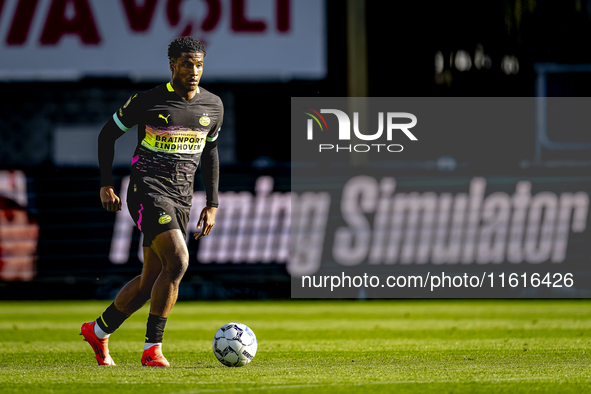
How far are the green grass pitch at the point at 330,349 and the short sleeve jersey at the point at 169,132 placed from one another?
4.65 ft

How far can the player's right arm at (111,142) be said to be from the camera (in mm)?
6891

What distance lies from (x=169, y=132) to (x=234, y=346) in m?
1.63

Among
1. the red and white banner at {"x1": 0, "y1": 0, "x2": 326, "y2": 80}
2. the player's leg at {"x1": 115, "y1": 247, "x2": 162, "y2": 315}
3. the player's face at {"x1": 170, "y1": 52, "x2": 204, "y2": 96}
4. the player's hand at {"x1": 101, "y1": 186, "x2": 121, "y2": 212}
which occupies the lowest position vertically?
the player's leg at {"x1": 115, "y1": 247, "x2": 162, "y2": 315}

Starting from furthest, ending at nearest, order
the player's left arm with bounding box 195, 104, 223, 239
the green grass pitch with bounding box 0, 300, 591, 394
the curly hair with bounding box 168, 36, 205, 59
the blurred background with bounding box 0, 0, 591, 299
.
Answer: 1. the blurred background with bounding box 0, 0, 591, 299
2. the player's left arm with bounding box 195, 104, 223, 239
3. the curly hair with bounding box 168, 36, 205, 59
4. the green grass pitch with bounding box 0, 300, 591, 394

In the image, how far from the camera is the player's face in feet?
22.1

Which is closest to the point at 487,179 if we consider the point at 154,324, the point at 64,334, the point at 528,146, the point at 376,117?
the point at 376,117

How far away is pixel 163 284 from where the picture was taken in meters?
6.59

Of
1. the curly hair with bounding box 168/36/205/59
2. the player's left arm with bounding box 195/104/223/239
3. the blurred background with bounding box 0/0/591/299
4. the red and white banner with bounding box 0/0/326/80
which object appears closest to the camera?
the curly hair with bounding box 168/36/205/59

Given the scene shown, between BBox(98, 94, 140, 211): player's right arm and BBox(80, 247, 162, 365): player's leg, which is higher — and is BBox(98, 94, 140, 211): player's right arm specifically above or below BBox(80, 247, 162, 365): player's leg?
above

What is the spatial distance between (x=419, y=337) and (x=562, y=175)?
5097 mm

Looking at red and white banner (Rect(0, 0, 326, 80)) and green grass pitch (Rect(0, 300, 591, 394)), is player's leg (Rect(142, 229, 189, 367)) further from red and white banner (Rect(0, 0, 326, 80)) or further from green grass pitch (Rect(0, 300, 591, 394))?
red and white banner (Rect(0, 0, 326, 80))

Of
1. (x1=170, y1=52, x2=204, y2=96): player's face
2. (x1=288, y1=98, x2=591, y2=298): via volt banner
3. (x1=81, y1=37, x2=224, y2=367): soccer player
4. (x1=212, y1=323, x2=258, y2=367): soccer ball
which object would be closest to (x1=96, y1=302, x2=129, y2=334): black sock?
(x1=81, y1=37, x2=224, y2=367): soccer player

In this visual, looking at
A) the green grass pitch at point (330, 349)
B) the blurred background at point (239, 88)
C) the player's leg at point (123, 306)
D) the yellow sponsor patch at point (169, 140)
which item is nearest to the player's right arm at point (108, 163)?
the yellow sponsor patch at point (169, 140)

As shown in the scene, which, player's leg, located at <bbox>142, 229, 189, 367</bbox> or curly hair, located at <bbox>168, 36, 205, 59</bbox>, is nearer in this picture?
player's leg, located at <bbox>142, 229, 189, 367</bbox>
